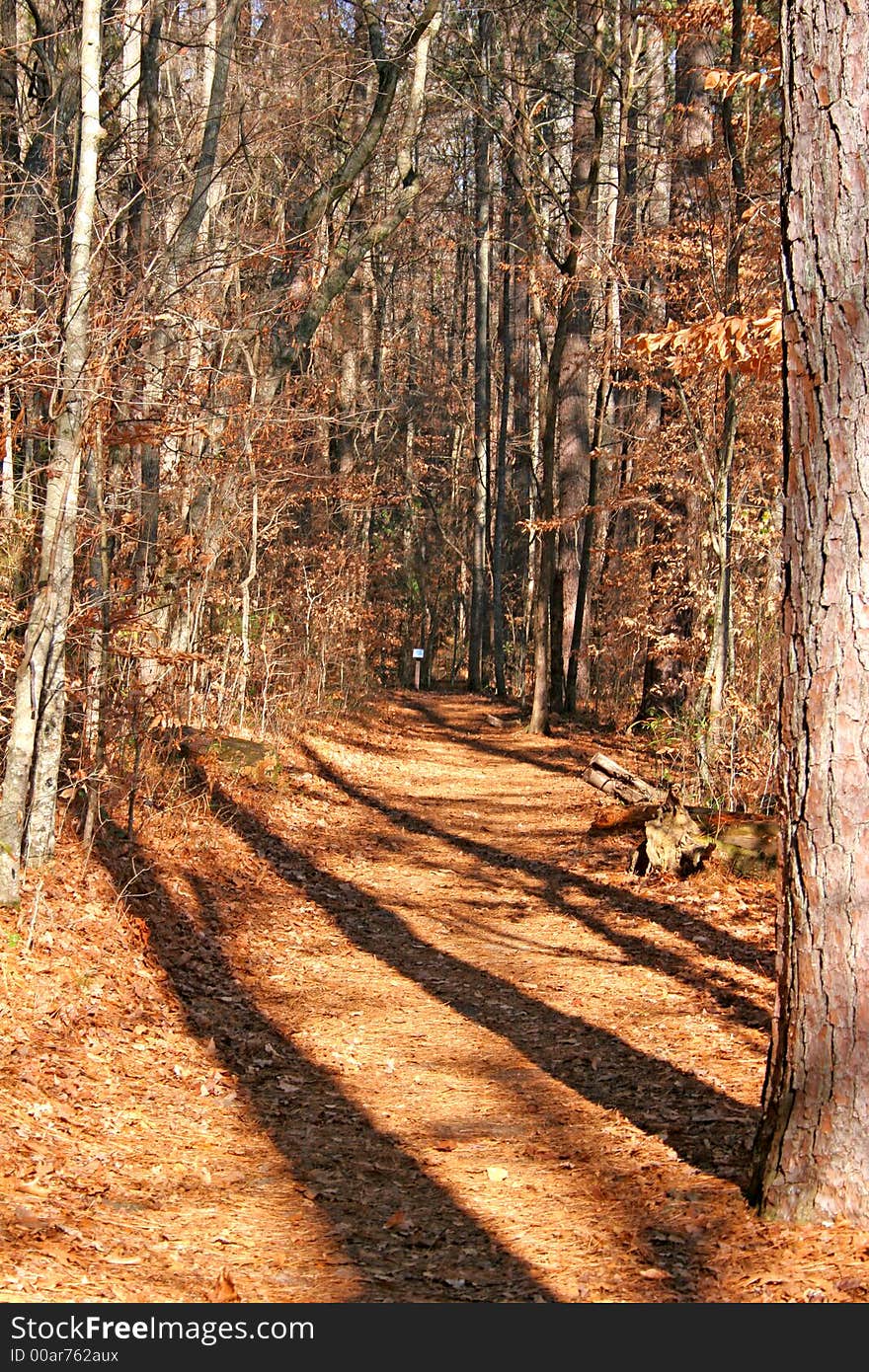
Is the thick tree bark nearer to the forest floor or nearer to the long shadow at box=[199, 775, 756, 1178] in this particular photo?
the forest floor

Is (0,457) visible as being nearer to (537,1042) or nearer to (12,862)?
(12,862)

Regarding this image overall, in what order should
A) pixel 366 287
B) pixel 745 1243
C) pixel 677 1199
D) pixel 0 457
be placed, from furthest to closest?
1. pixel 366 287
2. pixel 0 457
3. pixel 677 1199
4. pixel 745 1243

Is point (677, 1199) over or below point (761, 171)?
below

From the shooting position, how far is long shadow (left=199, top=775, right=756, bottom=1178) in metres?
5.43

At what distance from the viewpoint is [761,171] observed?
37.7 feet

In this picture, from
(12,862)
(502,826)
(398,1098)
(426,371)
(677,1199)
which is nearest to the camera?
(677,1199)

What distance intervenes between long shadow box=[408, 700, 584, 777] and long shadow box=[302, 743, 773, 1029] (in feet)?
11.4

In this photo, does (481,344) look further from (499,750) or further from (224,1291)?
(224,1291)

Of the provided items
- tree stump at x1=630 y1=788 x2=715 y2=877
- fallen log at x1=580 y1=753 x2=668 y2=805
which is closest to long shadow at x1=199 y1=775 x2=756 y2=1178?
tree stump at x1=630 y1=788 x2=715 y2=877

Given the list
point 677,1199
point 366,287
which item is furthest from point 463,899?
point 366,287

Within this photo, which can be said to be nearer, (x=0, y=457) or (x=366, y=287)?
(x=0, y=457)

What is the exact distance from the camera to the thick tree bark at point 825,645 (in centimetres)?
416

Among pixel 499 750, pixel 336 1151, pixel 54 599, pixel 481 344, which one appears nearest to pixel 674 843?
pixel 336 1151
